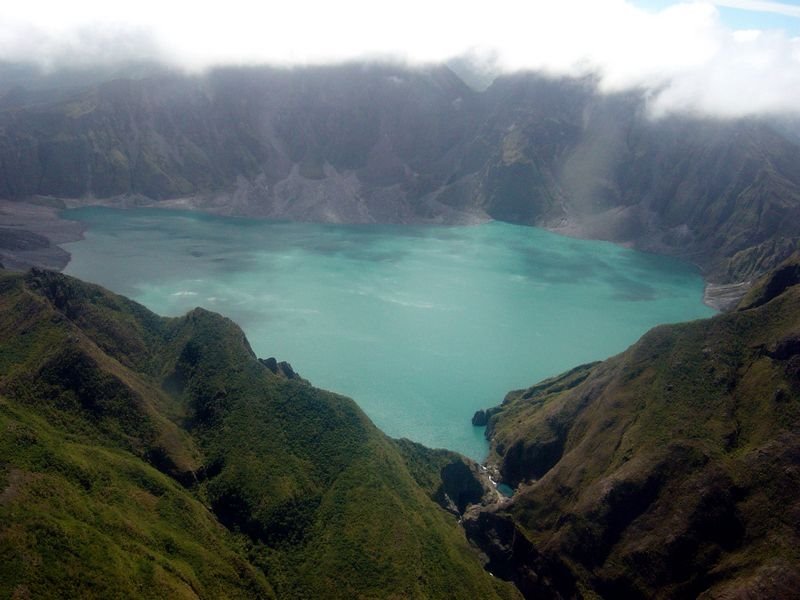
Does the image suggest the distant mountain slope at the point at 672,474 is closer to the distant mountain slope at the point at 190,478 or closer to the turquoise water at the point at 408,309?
the distant mountain slope at the point at 190,478

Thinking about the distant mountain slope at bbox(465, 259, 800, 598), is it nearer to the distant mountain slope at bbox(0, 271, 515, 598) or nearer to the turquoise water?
the distant mountain slope at bbox(0, 271, 515, 598)

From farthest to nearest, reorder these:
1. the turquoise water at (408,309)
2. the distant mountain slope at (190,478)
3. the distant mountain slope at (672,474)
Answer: the turquoise water at (408,309)
the distant mountain slope at (672,474)
the distant mountain slope at (190,478)

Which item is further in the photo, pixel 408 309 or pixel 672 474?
pixel 408 309

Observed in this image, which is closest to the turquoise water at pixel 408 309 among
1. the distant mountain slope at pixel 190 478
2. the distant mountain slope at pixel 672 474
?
the distant mountain slope at pixel 672 474

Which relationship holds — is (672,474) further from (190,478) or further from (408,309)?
(408,309)

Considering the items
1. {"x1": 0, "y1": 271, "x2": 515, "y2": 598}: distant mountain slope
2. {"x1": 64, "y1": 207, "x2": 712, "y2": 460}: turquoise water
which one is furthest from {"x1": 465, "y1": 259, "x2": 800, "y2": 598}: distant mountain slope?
{"x1": 64, "y1": 207, "x2": 712, "y2": 460}: turquoise water

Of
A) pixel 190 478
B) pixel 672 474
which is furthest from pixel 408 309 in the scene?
pixel 672 474

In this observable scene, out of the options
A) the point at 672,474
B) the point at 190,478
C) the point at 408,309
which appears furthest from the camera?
the point at 408,309
